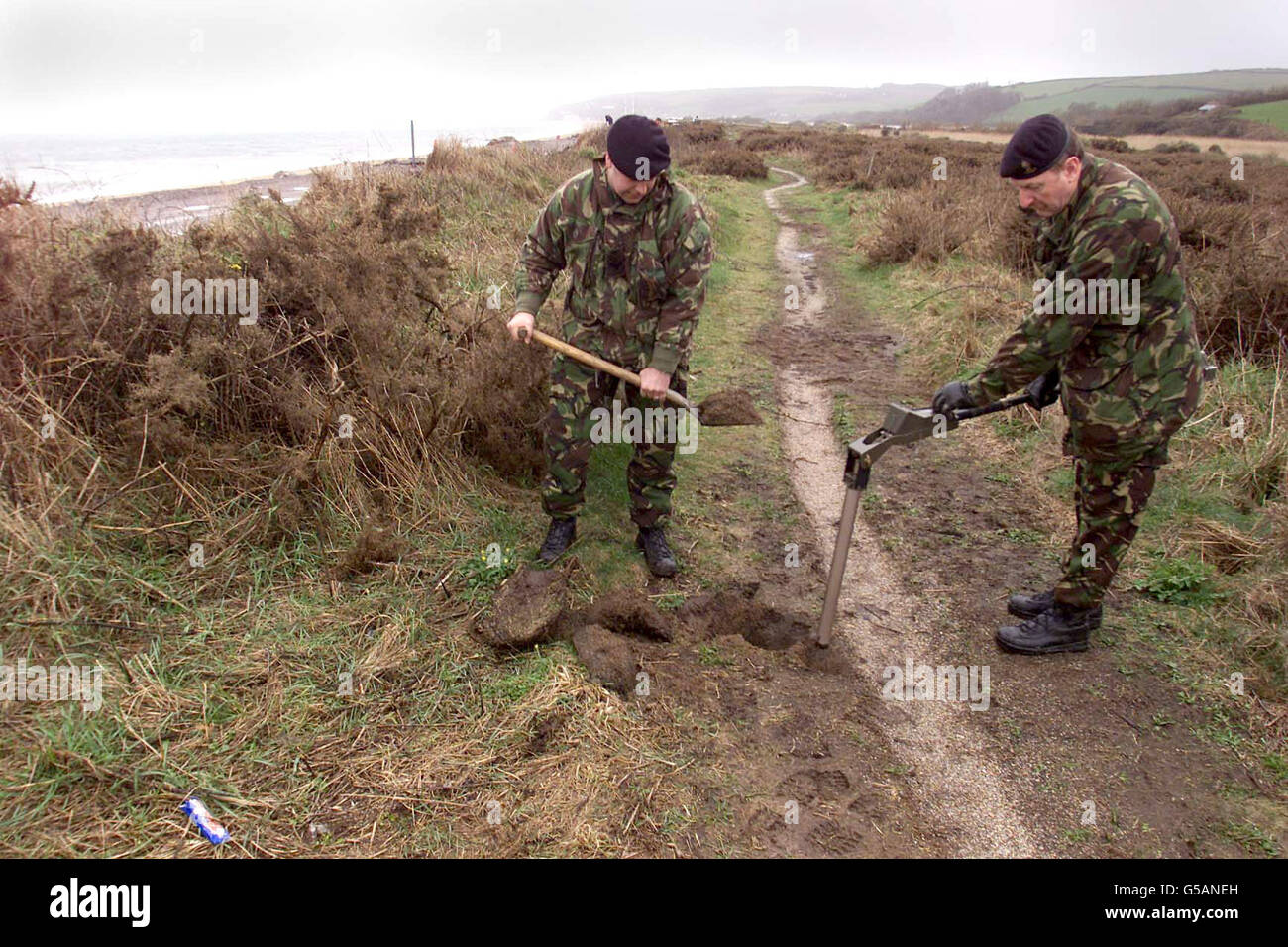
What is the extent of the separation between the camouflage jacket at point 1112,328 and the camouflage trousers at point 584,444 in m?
1.63

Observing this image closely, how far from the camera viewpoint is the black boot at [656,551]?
4.18 metres

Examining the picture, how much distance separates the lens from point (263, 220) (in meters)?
5.41

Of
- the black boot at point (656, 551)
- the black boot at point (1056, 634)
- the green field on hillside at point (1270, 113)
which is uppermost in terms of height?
the green field on hillside at point (1270, 113)

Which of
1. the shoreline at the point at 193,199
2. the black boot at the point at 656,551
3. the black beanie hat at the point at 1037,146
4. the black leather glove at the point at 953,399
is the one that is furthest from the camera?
the shoreline at the point at 193,199

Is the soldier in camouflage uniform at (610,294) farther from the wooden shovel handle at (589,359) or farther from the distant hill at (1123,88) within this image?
the distant hill at (1123,88)

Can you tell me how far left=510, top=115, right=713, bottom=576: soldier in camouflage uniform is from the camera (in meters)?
3.69

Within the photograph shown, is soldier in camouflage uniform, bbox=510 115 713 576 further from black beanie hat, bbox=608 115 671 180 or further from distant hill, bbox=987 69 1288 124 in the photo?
distant hill, bbox=987 69 1288 124

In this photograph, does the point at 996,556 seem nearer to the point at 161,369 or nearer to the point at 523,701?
the point at 523,701

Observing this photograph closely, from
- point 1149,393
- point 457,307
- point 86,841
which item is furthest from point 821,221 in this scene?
point 86,841

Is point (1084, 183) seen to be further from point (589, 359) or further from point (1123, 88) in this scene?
point (1123, 88)

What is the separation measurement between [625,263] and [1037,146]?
6.03ft

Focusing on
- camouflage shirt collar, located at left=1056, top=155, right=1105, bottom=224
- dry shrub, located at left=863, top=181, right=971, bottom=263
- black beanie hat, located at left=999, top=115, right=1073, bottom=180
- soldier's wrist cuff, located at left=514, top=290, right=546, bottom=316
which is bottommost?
soldier's wrist cuff, located at left=514, top=290, right=546, bottom=316

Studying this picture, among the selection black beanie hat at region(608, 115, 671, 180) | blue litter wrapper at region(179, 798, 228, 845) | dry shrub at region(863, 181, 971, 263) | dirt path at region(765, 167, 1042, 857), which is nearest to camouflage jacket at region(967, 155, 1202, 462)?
dirt path at region(765, 167, 1042, 857)

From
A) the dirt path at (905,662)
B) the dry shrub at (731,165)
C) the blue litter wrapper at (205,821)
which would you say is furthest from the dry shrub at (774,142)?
the blue litter wrapper at (205,821)
